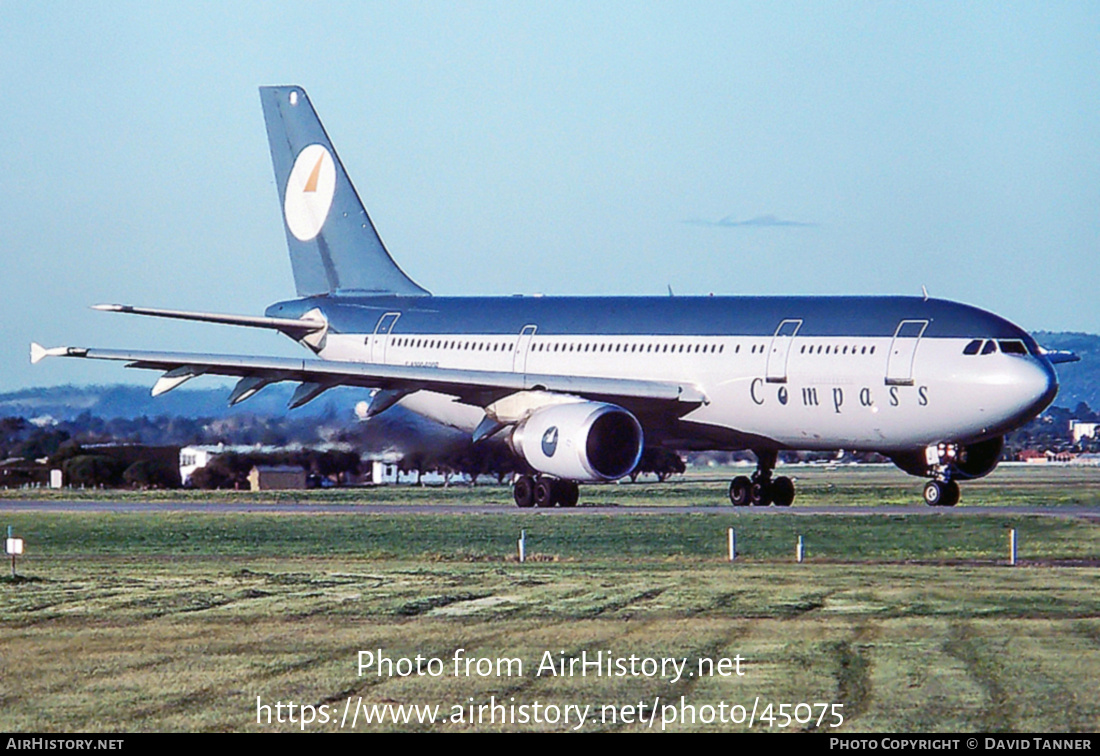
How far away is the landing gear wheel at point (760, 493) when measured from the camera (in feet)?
132

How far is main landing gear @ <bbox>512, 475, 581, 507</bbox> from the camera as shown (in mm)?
38812

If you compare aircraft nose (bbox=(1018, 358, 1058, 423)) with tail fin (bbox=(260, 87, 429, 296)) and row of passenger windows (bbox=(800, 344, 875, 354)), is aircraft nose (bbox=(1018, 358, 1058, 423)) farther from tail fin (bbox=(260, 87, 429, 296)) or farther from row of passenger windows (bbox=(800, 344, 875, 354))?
tail fin (bbox=(260, 87, 429, 296))

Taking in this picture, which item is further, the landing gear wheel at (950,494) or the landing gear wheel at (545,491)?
the landing gear wheel at (545,491)

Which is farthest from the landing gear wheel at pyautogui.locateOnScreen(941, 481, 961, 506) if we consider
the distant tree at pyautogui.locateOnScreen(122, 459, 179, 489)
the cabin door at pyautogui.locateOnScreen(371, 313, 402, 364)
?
the distant tree at pyautogui.locateOnScreen(122, 459, 179, 489)

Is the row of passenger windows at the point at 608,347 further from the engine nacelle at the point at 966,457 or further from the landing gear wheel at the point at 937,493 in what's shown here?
the landing gear wheel at the point at 937,493

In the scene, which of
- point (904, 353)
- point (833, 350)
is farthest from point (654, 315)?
point (904, 353)

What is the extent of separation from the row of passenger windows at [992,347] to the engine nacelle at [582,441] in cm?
677

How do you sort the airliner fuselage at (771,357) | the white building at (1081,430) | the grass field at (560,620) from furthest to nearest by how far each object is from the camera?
the white building at (1081,430), the airliner fuselage at (771,357), the grass field at (560,620)

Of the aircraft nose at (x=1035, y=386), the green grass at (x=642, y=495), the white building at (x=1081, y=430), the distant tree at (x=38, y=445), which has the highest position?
the white building at (x=1081, y=430)

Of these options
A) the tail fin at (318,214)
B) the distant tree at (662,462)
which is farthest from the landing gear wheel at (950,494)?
the tail fin at (318,214)

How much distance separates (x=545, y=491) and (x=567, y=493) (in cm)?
58

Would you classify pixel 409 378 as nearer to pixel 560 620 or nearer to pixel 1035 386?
pixel 1035 386

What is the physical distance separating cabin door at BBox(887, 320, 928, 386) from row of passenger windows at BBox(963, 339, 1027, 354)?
1.00 metres
